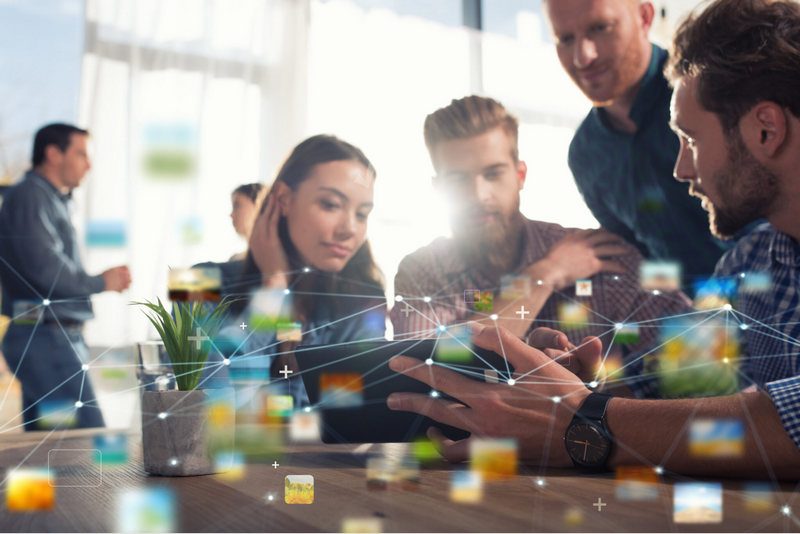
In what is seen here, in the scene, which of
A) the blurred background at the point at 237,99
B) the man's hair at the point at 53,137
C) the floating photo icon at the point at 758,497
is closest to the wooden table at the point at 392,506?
the floating photo icon at the point at 758,497

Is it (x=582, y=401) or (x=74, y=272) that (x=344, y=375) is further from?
(x=74, y=272)

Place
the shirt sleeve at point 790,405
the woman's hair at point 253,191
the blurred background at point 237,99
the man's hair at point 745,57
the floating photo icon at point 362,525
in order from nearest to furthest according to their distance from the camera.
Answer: the floating photo icon at point 362,525
the shirt sleeve at point 790,405
the man's hair at point 745,57
the blurred background at point 237,99
the woman's hair at point 253,191

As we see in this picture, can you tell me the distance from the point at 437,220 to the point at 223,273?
529mm

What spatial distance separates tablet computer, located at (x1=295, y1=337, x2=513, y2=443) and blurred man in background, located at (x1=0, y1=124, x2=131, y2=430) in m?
1.05

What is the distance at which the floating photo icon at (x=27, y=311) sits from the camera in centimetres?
161

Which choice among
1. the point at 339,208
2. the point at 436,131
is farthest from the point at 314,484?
the point at 436,131

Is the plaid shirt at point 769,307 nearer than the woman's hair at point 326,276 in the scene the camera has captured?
Yes

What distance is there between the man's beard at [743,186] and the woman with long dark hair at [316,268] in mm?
731

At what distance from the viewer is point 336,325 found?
4.26ft

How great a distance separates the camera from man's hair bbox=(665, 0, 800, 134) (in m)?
1.04

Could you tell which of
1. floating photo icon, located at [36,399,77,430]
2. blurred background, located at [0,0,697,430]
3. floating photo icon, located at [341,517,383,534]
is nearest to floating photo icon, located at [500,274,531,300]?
blurred background, located at [0,0,697,430]

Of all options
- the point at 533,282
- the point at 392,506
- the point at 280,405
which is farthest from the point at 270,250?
the point at 392,506

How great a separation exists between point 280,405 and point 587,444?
2.36ft

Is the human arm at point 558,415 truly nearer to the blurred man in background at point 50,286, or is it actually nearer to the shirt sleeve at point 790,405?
the shirt sleeve at point 790,405
